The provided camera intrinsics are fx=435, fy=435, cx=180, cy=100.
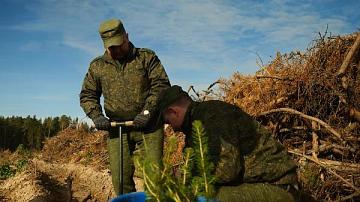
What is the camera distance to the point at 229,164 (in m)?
3.01

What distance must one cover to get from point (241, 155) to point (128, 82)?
197 cm

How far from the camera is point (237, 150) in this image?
3062 mm

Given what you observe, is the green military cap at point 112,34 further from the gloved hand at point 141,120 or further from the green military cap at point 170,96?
the green military cap at point 170,96

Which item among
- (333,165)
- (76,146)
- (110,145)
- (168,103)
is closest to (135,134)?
(110,145)

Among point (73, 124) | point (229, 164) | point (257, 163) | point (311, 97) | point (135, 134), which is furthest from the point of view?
point (73, 124)

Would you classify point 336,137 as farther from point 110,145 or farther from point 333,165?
point 110,145

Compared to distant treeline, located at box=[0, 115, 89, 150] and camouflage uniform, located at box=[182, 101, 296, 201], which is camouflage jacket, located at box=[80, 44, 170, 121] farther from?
distant treeline, located at box=[0, 115, 89, 150]

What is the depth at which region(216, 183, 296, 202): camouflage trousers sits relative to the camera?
305cm

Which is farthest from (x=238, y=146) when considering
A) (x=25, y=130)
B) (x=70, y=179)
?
(x=25, y=130)

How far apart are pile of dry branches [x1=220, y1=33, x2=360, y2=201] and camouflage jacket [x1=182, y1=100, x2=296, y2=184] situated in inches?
91.4

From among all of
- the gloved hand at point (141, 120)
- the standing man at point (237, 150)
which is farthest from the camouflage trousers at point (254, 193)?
the gloved hand at point (141, 120)

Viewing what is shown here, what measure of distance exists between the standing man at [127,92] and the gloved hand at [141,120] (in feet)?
0.50

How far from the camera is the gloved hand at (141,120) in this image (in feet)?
14.5

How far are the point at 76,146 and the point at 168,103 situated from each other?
1270 cm
